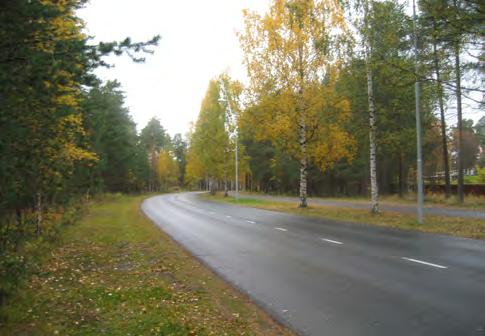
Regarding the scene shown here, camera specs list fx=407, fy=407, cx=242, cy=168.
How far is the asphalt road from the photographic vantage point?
5.88 m

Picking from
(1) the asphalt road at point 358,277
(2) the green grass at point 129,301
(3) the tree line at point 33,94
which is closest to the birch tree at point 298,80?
(1) the asphalt road at point 358,277

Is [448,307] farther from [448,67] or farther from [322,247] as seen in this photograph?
[448,67]

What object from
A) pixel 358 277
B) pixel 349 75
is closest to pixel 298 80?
pixel 349 75

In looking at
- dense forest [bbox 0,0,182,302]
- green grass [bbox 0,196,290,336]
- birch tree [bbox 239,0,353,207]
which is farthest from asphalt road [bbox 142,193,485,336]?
birch tree [bbox 239,0,353,207]

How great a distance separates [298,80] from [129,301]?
2019 cm

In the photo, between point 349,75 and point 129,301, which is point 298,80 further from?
point 129,301

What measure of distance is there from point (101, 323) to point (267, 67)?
21.7 m

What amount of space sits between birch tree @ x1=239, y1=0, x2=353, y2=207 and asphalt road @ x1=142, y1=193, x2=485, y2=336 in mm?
10810

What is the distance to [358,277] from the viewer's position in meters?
8.47

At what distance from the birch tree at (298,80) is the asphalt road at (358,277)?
35.5 ft

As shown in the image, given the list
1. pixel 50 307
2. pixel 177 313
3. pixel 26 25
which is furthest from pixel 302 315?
pixel 26 25

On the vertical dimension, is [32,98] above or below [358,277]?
above

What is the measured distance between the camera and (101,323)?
5941 mm

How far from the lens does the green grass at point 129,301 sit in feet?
18.9
